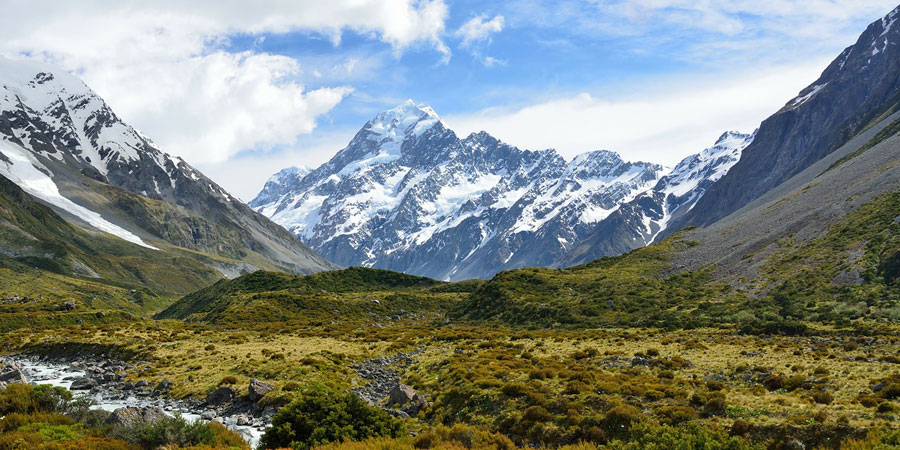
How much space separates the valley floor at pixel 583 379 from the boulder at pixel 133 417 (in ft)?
23.1

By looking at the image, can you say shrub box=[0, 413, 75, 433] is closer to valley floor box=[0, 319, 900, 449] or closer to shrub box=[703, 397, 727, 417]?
valley floor box=[0, 319, 900, 449]

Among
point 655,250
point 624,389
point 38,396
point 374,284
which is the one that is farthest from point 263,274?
point 624,389

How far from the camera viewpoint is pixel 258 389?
33.7 m

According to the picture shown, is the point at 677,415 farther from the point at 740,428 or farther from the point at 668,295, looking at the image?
the point at 668,295

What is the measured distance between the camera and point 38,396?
2855 cm

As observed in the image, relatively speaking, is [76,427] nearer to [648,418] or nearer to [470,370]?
[470,370]

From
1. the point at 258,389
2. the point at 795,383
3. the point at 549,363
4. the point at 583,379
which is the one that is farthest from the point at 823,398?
the point at 258,389

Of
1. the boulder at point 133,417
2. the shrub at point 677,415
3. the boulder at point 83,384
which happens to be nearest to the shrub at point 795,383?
the shrub at point 677,415

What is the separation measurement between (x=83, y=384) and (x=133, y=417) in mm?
19522

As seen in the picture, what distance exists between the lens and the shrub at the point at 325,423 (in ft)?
75.2

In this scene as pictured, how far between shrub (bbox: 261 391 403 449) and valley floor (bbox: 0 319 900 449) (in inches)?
90.1

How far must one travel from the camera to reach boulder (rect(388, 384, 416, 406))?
3238 centimetres

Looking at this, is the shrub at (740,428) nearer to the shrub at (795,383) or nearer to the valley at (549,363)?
the valley at (549,363)

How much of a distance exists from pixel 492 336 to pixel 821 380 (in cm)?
3620
